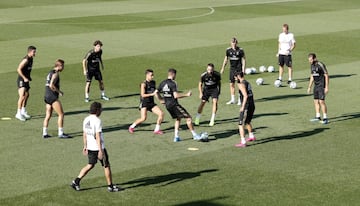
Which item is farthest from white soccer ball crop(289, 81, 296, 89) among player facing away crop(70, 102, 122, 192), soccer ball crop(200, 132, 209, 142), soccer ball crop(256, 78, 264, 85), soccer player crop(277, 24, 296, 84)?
player facing away crop(70, 102, 122, 192)

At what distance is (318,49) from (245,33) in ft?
21.9

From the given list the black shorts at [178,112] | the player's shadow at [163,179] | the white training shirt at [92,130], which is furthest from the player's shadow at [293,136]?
the white training shirt at [92,130]

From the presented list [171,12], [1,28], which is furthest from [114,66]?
[171,12]

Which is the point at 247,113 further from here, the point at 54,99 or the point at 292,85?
the point at 292,85

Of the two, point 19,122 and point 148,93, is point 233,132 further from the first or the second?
point 19,122

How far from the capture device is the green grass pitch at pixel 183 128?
18094 mm

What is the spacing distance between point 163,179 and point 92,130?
2.47 meters

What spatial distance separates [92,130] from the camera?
17484 mm

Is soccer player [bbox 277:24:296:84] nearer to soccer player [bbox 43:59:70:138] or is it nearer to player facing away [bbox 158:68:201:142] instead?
player facing away [bbox 158:68:201:142]

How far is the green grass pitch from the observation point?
18.1 metres

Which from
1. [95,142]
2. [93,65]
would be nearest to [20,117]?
[93,65]

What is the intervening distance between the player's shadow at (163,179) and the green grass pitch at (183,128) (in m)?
0.04

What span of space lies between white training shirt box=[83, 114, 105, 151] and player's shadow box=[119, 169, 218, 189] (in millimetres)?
1398

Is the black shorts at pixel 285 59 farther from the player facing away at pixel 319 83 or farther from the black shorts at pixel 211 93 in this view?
the black shorts at pixel 211 93
